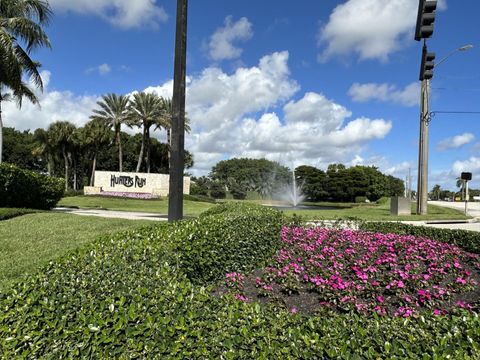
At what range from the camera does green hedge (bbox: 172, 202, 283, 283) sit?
4.39m

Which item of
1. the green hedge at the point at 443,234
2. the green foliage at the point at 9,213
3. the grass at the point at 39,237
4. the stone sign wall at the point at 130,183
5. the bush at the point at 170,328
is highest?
the stone sign wall at the point at 130,183

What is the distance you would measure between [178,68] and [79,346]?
15.3 feet

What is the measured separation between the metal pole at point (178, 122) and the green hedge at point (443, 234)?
430 cm

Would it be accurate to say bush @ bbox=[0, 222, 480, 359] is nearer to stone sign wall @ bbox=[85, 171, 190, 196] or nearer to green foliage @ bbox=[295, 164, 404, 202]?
stone sign wall @ bbox=[85, 171, 190, 196]

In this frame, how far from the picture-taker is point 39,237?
29.7ft

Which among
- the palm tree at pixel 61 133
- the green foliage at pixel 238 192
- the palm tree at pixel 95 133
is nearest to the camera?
the palm tree at pixel 95 133

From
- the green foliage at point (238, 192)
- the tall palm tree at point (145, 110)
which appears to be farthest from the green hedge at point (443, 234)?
the green foliage at point (238, 192)

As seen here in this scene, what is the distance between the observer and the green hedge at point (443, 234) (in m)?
6.96

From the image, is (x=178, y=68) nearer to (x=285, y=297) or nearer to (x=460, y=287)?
(x=285, y=297)

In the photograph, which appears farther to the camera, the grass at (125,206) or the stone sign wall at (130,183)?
the stone sign wall at (130,183)

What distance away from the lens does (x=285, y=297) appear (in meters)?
4.59

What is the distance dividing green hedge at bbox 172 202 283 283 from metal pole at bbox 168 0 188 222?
0.76 m

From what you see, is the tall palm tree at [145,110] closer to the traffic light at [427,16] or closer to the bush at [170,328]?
the traffic light at [427,16]

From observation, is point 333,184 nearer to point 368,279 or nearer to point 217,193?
point 217,193
